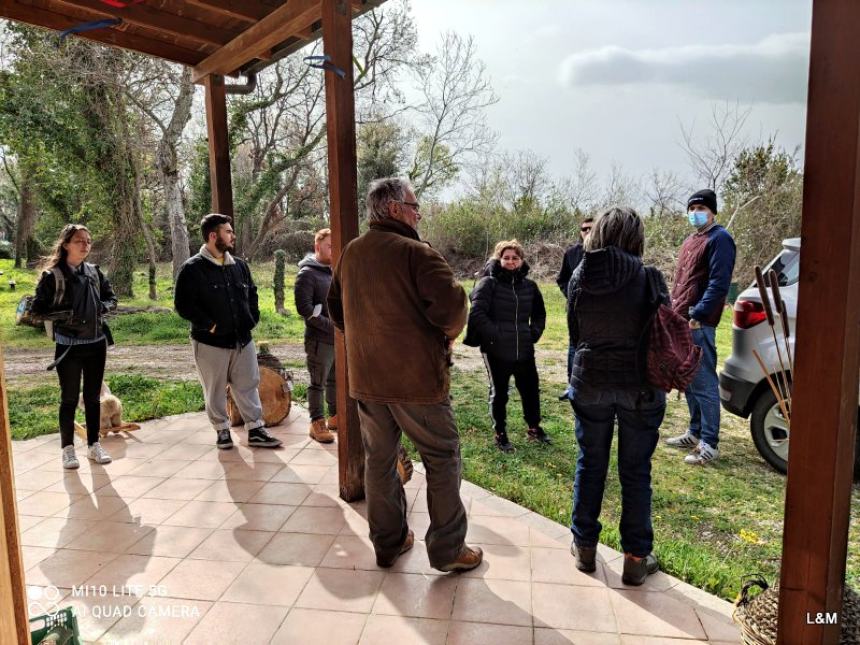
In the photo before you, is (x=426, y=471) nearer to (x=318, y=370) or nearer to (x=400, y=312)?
(x=400, y=312)

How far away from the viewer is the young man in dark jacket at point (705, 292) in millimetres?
3762

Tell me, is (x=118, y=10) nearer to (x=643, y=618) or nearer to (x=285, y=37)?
(x=285, y=37)

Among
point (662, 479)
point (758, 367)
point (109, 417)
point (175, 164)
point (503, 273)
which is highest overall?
point (175, 164)

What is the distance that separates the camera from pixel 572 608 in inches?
90.1

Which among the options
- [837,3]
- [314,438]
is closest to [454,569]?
[314,438]

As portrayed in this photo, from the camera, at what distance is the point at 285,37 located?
11.6ft

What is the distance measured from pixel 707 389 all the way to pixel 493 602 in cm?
241

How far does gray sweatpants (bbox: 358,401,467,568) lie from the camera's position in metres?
2.38

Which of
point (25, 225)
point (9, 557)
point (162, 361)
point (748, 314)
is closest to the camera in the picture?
point (9, 557)

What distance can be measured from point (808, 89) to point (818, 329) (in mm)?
632

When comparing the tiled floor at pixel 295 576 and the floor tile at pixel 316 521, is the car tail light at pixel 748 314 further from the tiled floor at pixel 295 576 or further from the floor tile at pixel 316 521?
the floor tile at pixel 316 521

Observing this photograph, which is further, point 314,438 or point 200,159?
point 200,159

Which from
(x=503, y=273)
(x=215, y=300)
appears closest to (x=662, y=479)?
(x=503, y=273)

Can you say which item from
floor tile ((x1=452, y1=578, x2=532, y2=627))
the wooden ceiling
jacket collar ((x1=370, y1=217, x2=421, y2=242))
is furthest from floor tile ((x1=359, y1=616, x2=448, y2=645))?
the wooden ceiling
